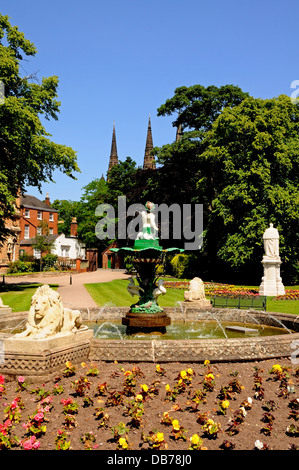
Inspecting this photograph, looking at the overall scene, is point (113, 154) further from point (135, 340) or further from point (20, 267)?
point (135, 340)

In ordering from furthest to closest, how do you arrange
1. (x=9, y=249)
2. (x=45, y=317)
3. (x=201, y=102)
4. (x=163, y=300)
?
(x=9, y=249)
(x=201, y=102)
(x=163, y=300)
(x=45, y=317)

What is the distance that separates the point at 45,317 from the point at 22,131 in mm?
20251

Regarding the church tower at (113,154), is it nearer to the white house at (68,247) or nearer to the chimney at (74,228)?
the chimney at (74,228)

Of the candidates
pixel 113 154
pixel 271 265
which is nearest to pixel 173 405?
pixel 271 265

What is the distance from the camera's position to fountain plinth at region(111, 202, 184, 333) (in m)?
11.0

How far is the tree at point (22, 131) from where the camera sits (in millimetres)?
24359

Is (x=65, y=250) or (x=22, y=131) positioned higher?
(x=22, y=131)

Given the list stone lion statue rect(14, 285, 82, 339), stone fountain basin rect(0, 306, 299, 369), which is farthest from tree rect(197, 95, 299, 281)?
stone lion statue rect(14, 285, 82, 339)

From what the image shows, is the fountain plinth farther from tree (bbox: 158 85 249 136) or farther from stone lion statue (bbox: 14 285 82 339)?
tree (bbox: 158 85 249 136)

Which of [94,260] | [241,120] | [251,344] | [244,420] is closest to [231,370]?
[251,344]

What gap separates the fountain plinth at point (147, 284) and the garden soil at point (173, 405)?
11.3 feet

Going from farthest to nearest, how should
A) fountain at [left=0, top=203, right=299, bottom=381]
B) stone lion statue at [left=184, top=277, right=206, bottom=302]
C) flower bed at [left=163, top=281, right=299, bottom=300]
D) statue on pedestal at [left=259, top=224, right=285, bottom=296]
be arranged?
1. statue on pedestal at [left=259, top=224, right=285, bottom=296]
2. flower bed at [left=163, top=281, right=299, bottom=300]
3. stone lion statue at [left=184, top=277, right=206, bottom=302]
4. fountain at [left=0, top=203, right=299, bottom=381]

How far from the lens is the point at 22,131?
989 inches

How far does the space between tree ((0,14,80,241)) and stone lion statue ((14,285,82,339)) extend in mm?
17586
